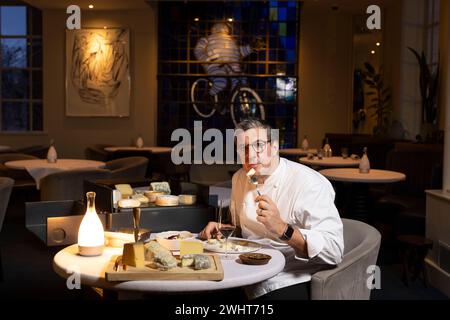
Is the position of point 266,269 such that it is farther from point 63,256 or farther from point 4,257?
point 4,257

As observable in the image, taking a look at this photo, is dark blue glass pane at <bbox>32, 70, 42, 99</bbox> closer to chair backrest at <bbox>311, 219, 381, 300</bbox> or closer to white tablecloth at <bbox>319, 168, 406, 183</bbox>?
white tablecloth at <bbox>319, 168, 406, 183</bbox>

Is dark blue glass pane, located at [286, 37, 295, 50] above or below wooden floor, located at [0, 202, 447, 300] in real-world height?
above

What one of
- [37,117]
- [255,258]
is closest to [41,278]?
[255,258]

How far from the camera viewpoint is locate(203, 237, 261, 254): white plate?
2.39m

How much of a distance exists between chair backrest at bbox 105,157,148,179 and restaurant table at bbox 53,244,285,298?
3616mm

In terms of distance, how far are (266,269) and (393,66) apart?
785cm

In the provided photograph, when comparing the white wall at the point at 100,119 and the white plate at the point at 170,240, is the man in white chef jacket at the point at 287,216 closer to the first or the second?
the white plate at the point at 170,240

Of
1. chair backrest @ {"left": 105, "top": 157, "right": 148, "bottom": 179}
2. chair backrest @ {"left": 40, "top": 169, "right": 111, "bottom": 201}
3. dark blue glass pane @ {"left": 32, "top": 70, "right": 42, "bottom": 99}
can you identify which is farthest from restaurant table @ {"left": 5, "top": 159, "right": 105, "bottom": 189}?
dark blue glass pane @ {"left": 32, "top": 70, "right": 42, "bottom": 99}

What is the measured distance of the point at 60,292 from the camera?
13.7 ft

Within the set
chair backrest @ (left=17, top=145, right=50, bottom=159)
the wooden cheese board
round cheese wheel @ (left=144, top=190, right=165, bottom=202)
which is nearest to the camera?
the wooden cheese board

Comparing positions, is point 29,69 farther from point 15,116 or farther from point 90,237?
point 90,237

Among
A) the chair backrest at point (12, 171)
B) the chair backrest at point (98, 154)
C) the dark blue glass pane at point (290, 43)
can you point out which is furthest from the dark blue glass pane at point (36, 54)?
the dark blue glass pane at point (290, 43)

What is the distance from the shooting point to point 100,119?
10.4 meters

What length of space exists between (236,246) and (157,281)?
0.52m
